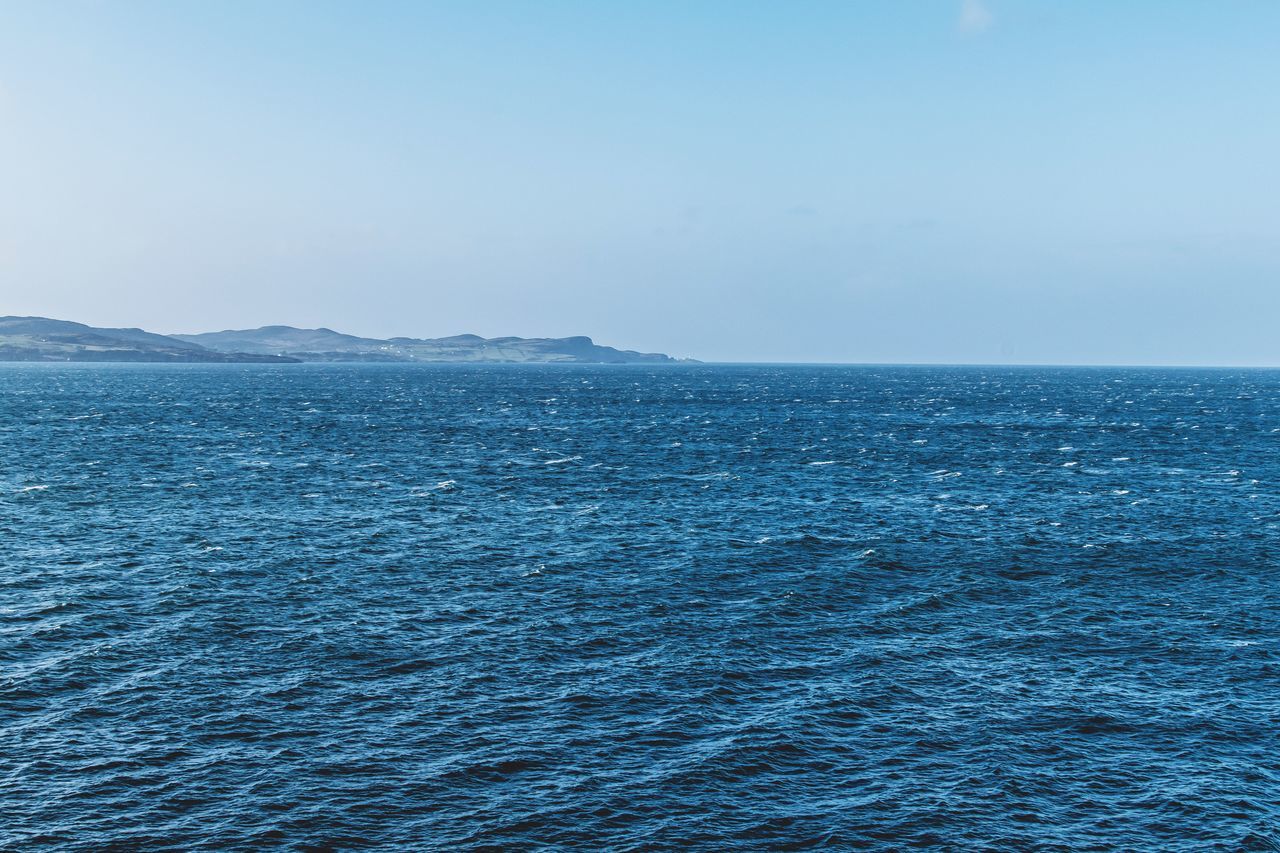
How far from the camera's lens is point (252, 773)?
3216cm

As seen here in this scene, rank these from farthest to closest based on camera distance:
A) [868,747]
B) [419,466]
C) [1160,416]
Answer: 1. [1160,416]
2. [419,466]
3. [868,747]

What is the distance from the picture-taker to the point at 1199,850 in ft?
94.0

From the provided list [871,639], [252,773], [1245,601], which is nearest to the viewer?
[252,773]

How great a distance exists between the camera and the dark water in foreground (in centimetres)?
3030

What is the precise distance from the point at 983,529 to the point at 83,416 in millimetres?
152425

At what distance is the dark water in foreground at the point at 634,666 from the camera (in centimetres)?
3030

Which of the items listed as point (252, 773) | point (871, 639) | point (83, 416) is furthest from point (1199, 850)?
point (83, 416)

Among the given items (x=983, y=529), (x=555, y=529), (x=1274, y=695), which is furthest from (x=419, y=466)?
(x=1274, y=695)

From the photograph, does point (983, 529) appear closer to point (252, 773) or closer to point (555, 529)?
point (555, 529)

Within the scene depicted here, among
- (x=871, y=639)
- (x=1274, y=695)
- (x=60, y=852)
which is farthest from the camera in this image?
(x=871, y=639)

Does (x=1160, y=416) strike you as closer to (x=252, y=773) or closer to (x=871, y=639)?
(x=871, y=639)

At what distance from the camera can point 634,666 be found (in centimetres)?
4331

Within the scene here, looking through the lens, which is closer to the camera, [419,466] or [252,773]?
[252,773]

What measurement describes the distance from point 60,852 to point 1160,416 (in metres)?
197
